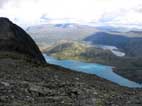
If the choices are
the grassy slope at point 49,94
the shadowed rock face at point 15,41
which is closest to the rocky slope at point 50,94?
the grassy slope at point 49,94

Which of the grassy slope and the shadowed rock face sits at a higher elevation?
the shadowed rock face

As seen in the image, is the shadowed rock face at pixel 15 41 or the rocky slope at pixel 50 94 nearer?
the rocky slope at pixel 50 94

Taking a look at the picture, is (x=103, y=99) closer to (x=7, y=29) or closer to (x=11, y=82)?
(x=11, y=82)

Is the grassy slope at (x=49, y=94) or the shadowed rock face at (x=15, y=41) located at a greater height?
the shadowed rock face at (x=15, y=41)

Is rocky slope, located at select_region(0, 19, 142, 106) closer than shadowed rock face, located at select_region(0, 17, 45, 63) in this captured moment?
Yes

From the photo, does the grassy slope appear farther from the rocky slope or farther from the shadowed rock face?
the shadowed rock face

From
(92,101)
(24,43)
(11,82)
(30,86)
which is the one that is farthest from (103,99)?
(24,43)

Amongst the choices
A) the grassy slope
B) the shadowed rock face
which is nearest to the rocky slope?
the grassy slope

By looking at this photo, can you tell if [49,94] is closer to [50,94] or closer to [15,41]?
[50,94]

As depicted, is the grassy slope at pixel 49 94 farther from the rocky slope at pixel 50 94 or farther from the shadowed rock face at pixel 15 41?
the shadowed rock face at pixel 15 41
